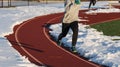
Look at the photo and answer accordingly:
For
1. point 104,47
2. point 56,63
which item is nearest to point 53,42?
point 104,47

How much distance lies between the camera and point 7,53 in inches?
549

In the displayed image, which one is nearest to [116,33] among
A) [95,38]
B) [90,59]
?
[95,38]

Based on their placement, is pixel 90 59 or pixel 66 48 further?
pixel 66 48

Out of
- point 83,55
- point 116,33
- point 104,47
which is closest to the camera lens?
point 83,55

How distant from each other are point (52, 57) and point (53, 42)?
4042 millimetres

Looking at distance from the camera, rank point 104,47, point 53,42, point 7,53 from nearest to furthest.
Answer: point 7,53
point 104,47
point 53,42

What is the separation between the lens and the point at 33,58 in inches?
541

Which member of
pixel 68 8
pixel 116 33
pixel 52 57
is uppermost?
pixel 68 8

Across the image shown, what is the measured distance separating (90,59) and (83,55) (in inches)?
38.2

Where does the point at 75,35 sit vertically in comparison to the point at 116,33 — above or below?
above

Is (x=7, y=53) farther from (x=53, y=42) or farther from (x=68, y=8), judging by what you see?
(x=53, y=42)

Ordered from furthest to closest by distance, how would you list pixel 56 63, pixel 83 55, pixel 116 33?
1. pixel 116 33
2. pixel 83 55
3. pixel 56 63

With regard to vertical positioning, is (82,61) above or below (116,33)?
A: above

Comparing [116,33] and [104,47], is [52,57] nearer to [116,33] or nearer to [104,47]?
[104,47]
